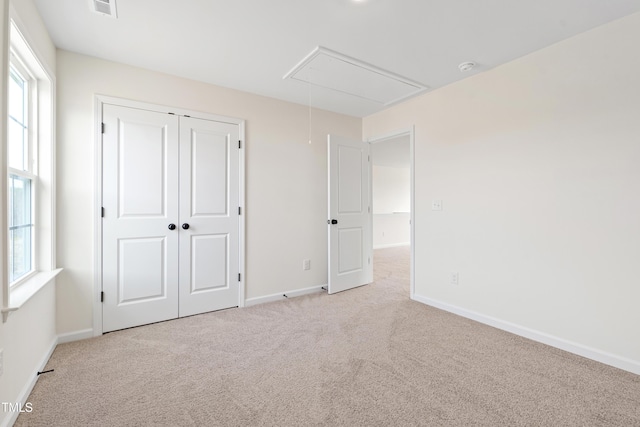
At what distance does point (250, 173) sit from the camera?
10.7 ft

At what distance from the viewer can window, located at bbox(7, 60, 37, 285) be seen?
181cm

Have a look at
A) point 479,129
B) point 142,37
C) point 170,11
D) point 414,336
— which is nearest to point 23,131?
point 142,37

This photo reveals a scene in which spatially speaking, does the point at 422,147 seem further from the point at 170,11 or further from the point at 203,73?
the point at 170,11

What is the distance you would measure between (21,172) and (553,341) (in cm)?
415

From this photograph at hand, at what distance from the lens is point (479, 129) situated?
2.83 meters

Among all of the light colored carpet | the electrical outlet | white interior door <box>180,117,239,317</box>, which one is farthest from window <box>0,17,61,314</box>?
the electrical outlet

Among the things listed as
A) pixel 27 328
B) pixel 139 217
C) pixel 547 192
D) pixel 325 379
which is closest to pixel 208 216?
pixel 139 217

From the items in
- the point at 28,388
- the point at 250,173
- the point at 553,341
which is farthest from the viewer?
the point at 250,173

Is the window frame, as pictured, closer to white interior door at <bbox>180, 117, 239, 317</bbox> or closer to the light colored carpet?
the light colored carpet

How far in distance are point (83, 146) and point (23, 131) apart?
0.42m

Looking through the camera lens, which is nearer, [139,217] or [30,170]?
[30,170]

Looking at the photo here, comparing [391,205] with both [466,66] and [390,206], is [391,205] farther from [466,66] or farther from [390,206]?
[466,66]

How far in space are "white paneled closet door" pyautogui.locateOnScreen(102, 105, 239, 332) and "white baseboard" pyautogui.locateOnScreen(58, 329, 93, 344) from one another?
11 cm

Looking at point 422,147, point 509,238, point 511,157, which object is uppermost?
point 422,147
